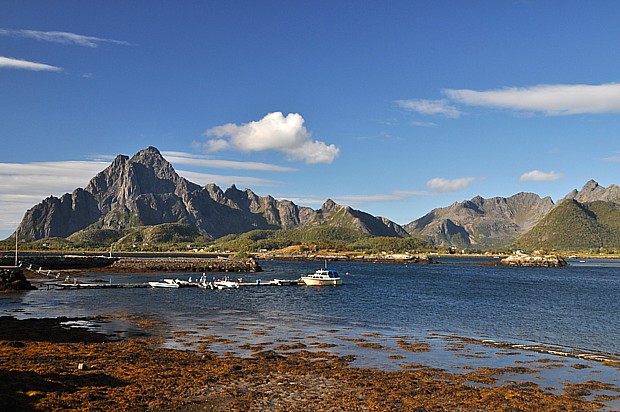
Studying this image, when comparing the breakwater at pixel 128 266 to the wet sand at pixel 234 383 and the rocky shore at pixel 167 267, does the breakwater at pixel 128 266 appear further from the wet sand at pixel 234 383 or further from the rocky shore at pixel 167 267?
the wet sand at pixel 234 383

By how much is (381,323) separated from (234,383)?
30.5 m

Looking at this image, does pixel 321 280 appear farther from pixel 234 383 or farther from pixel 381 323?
pixel 234 383

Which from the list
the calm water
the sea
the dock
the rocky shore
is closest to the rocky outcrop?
the sea

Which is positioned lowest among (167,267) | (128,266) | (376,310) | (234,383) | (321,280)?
(376,310)

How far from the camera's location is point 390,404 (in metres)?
23.6

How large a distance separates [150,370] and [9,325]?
20572 mm

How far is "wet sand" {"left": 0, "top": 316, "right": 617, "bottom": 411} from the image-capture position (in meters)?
22.9

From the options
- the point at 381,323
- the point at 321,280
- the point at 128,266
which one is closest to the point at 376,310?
the point at 381,323

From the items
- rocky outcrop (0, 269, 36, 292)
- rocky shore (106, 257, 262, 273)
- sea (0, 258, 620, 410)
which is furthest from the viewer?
rocky shore (106, 257, 262, 273)

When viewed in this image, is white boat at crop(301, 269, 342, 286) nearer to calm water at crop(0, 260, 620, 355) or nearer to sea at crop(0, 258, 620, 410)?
calm water at crop(0, 260, 620, 355)

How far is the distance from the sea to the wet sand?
7.04ft

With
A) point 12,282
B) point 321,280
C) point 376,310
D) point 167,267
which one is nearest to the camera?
point 376,310

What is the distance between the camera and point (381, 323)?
54.5 metres

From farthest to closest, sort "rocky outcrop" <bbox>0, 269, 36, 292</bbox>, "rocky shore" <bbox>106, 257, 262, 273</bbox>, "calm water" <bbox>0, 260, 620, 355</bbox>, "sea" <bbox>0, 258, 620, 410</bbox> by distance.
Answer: "rocky shore" <bbox>106, 257, 262, 273</bbox> → "rocky outcrop" <bbox>0, 269, 36, 292</bbox> → "calm water" <bbox>0, 260, 620, 355</bbox> → "sea" <bbox>0, 258, 620, 410</bbox>
